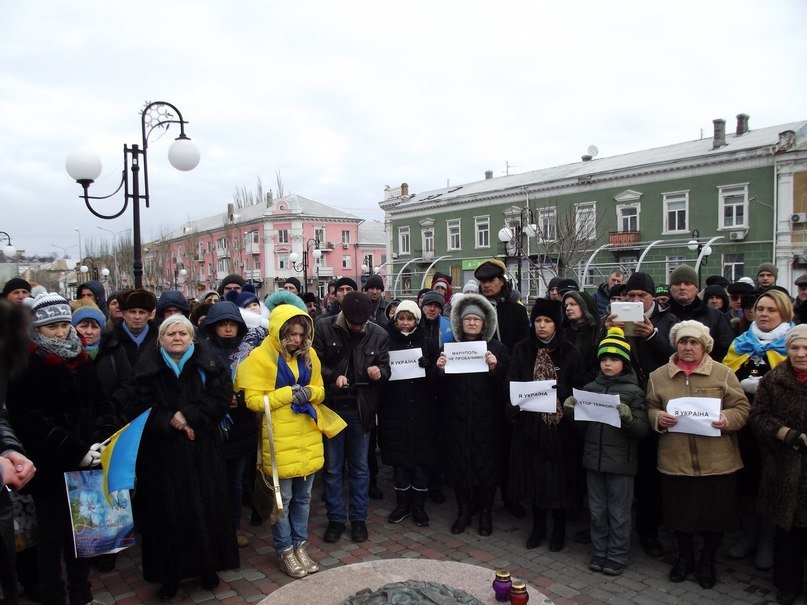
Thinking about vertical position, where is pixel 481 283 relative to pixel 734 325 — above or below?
above

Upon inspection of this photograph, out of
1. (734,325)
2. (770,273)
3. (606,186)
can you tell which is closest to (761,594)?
(734,325)

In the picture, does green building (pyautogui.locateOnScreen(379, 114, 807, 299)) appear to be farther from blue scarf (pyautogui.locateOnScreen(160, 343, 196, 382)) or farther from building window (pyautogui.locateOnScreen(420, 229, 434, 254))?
blue scarf (pyautogui.locateOnScreen(160, 343, 196, 382))

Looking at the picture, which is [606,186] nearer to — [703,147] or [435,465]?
[703,147]

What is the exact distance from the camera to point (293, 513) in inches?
183

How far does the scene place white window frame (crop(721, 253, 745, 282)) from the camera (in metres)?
29.0

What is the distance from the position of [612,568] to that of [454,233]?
38520 mm

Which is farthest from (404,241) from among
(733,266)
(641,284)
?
(641,284)

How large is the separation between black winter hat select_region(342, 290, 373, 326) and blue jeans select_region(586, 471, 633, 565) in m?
2.28

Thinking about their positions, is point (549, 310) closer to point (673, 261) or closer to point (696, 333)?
point (696, 333)

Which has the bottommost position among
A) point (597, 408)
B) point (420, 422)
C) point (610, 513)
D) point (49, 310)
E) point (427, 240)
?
point (610, 513)

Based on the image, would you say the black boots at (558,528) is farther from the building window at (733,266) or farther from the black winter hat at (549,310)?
the building window at (733,266)

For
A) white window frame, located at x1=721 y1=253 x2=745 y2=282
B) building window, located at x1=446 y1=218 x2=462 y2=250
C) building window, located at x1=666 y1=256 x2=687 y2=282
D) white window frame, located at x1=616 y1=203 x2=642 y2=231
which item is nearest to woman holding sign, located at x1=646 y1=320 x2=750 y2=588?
white window frame, located at x1=721 y1=253 x2=745 y2=282

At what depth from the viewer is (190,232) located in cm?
7300

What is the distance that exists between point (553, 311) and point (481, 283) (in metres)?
1.21
